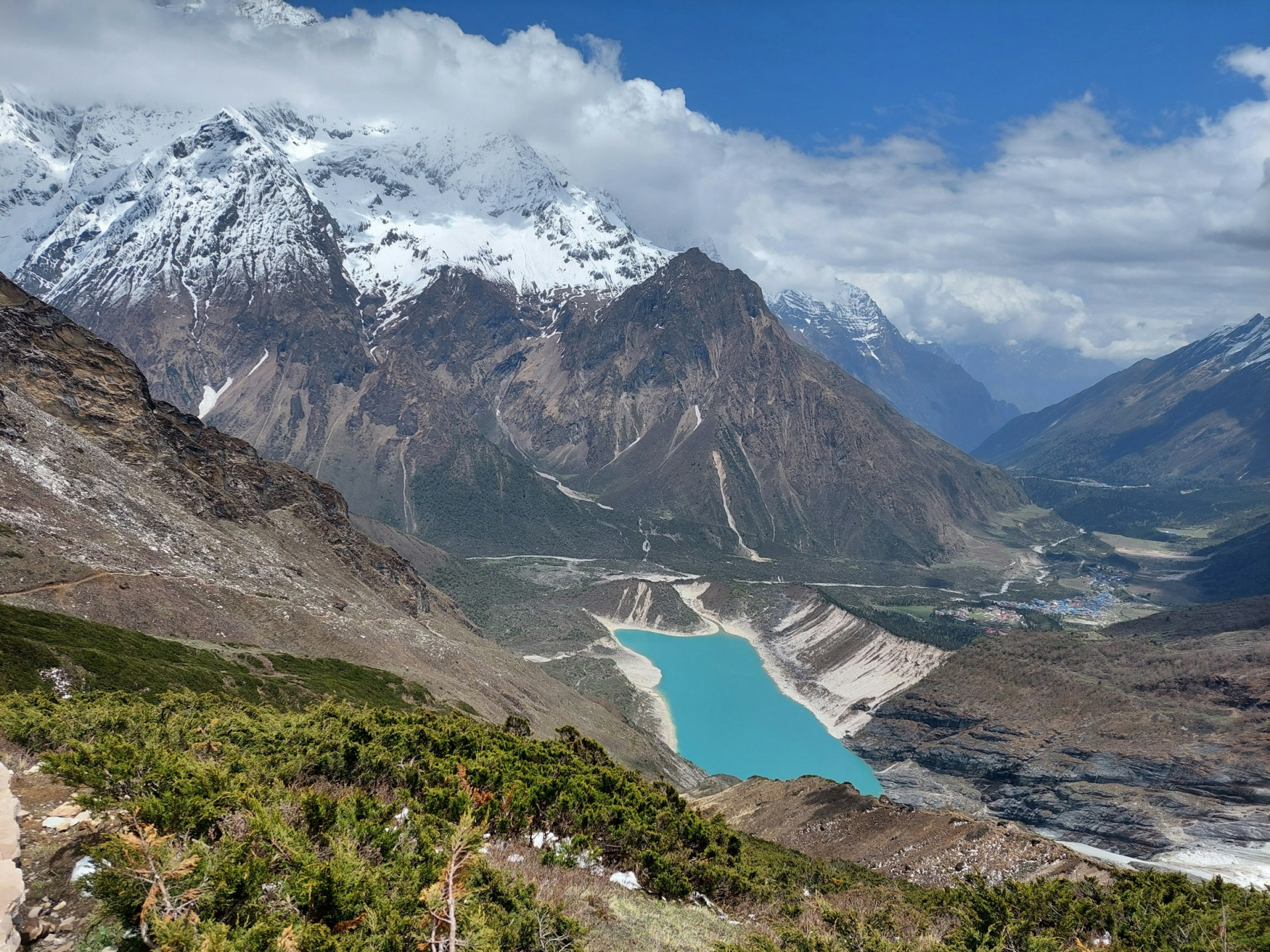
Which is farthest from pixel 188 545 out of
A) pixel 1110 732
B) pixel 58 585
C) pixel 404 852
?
pixel 1110 732

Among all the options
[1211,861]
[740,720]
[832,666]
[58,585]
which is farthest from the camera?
[832,666]

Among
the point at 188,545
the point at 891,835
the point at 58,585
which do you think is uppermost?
the point at 188,545

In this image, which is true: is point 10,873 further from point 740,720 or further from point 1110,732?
point 740,720

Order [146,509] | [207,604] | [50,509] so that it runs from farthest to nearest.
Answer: [146,509] → [207,604] → [50,509]

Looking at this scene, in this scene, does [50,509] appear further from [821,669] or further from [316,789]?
[821,669]

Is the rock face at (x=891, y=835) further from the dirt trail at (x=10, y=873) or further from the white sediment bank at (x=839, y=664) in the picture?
the white sediment bank at (x=839, y=664)

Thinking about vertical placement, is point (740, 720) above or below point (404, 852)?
below

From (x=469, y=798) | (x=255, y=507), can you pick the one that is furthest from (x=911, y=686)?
(x=469, y=798)

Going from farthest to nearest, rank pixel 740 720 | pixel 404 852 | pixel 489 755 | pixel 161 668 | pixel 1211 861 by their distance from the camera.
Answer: pixel 740 720, pixel 1211 861, pixel 161 668, pixel 489 755, pixel 404 852
